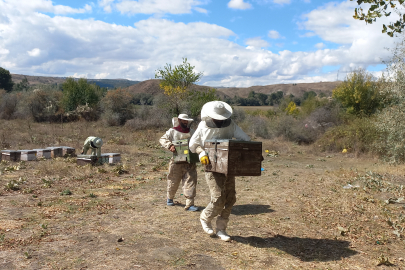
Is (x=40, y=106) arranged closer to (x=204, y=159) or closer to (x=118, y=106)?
(x=118, y=106)

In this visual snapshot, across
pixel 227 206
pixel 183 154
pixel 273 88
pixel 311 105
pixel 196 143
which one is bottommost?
pixel 227 206

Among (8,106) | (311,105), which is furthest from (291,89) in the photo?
(8,106)

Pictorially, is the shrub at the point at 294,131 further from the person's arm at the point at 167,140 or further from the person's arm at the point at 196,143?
the person's arm at the point at 196,143

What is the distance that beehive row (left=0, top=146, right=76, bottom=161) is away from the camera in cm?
1360

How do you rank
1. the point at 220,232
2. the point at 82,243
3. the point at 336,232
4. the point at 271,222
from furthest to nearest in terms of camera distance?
1. the point at 271,222
2. the point at 336,232
3. the point at 220,232
4. the point at 82,243

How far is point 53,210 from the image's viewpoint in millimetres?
7246

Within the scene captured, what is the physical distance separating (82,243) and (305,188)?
23.6ft

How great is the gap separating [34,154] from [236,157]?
38.8ft

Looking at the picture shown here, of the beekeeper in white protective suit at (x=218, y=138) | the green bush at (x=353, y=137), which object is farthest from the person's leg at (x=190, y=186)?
the green bush at (x=353, y=137)

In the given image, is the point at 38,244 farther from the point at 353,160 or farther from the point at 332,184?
the point at 353,160

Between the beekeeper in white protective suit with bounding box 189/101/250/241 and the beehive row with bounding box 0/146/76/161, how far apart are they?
10743 mm

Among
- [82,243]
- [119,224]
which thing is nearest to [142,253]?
[82,243]

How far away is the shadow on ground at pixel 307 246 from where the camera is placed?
5.28 metres

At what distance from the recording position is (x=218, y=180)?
5422 mm
